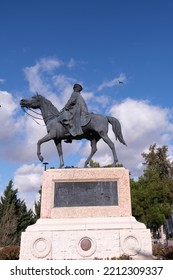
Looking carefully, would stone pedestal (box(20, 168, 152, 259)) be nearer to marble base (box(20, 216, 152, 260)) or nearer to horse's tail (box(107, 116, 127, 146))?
marble base (box(20, 216, 152, 260))

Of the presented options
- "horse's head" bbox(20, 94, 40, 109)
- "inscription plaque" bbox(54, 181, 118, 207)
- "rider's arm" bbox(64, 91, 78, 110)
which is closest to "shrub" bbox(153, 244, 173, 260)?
"inscription plaque" bbox(54, 181, 118, 207)

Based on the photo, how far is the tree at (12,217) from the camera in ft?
98.8

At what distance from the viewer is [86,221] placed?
10.4 metres

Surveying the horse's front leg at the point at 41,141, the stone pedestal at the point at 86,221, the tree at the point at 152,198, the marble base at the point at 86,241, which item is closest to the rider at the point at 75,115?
the horse's front leg at the point at 41,141

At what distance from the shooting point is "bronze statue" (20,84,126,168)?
11977 mm

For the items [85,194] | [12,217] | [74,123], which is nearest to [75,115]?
[74,123]

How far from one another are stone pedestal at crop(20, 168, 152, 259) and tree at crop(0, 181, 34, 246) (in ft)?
68.3

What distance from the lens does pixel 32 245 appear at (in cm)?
1020

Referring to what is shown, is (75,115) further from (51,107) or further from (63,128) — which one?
(51,107)

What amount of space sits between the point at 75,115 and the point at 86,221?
13.3ft

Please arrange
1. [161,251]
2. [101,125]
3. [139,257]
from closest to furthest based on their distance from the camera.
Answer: [139,257], [101,125], [161,251]
